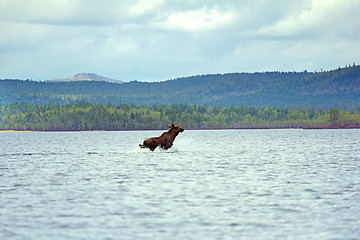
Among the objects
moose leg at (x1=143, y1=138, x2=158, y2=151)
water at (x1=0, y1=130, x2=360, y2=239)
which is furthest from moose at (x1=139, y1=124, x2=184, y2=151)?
water at (x1=0, y1=130, x2=360, y2=239)

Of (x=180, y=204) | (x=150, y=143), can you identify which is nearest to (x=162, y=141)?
(x=150, y=143)

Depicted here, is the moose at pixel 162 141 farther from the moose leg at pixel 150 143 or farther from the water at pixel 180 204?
the water at pixel 180 204

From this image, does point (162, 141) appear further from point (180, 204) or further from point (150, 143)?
point (180, 204)

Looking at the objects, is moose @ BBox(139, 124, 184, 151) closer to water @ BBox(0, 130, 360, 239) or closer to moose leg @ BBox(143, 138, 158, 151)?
moose leg @ BBox(143, 138, 158, 151)

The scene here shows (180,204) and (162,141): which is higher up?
(162,141)

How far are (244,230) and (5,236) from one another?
8.35 metres

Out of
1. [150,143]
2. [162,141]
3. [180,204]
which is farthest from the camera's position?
[162,141]

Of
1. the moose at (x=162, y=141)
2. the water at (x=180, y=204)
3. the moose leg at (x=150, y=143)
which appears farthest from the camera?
the moose leg at (x=150, y=143)

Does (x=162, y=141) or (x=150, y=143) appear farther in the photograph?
(x=162, y=141)

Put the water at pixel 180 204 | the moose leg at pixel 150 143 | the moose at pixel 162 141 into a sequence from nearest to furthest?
the water at pixel 180 204 < the moose at pixel 162 141 < the moose leg at pixel 150 143

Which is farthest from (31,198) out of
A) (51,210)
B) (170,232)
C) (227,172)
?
(227,172)

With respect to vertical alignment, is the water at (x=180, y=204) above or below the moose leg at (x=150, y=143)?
below

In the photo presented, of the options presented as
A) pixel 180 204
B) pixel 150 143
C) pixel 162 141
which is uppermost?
pixel 162 141

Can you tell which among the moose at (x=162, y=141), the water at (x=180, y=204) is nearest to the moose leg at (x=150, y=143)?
the moose at (x=162, y=141)
